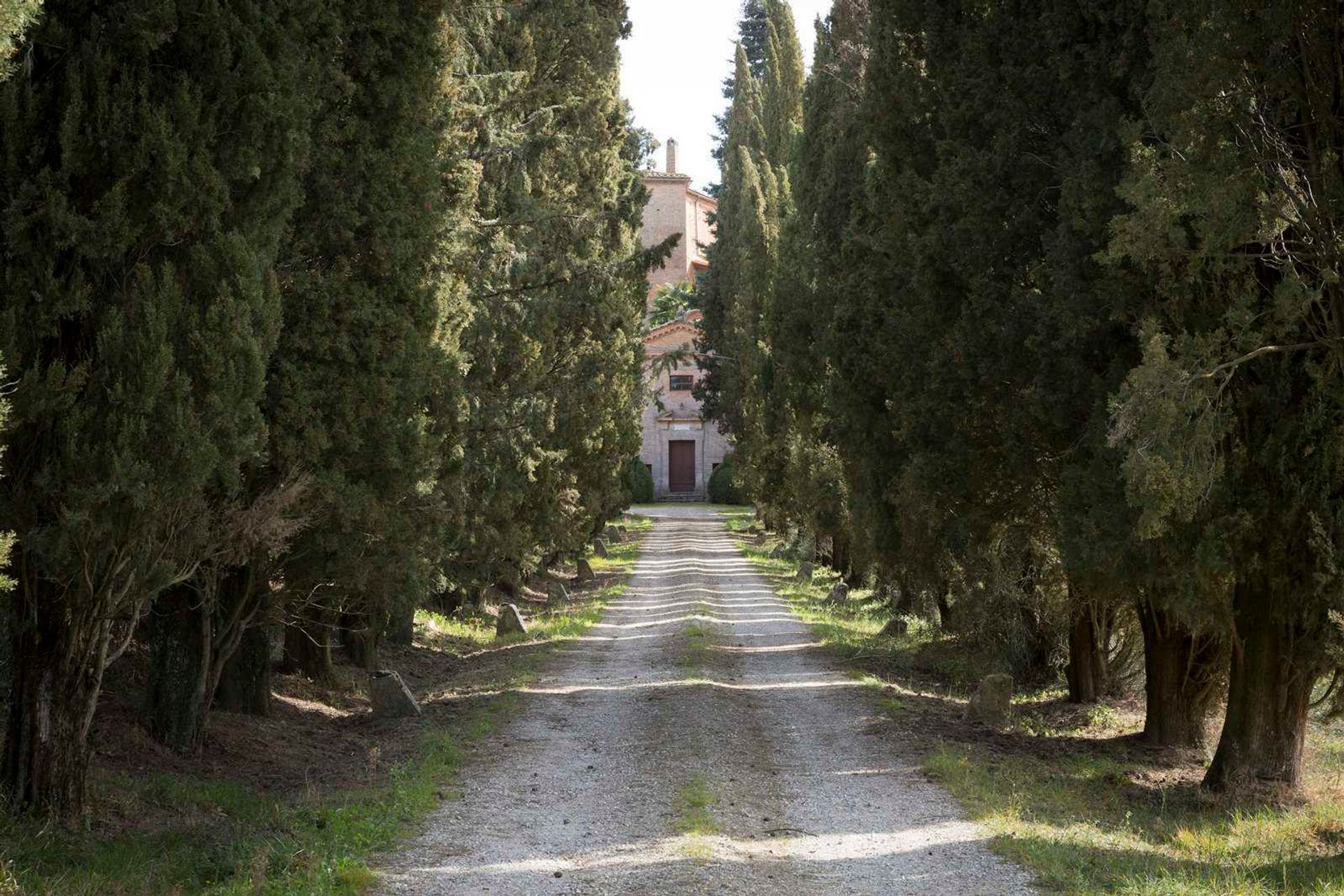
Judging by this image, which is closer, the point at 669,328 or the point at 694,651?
the point at 694,651

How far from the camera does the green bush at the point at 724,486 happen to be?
2271 inches

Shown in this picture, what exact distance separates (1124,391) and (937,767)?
10.4 feet

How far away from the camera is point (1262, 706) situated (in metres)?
9.88

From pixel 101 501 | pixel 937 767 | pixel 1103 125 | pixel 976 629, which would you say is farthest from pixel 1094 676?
pixel 101 501

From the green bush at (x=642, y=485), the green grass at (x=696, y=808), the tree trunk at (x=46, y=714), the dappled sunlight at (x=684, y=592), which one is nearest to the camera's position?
the tree trunk at (x=46, y=714)

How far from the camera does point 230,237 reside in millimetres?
7324

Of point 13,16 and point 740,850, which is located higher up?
point 13,16

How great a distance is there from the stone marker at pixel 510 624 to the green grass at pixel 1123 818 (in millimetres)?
6630

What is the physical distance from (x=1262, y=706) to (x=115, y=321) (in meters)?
8.29

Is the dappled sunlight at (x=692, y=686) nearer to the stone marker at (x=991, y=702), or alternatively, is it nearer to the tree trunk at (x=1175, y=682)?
the stone marker at (x=991, y=702)

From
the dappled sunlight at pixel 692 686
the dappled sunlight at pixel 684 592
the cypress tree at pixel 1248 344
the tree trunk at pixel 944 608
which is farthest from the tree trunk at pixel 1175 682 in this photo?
the dappled sunlight at pixel 684 592

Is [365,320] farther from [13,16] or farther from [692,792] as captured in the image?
[13,16]

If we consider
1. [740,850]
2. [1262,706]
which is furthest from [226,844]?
[1262,706]

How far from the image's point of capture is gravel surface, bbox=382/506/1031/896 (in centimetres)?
661
